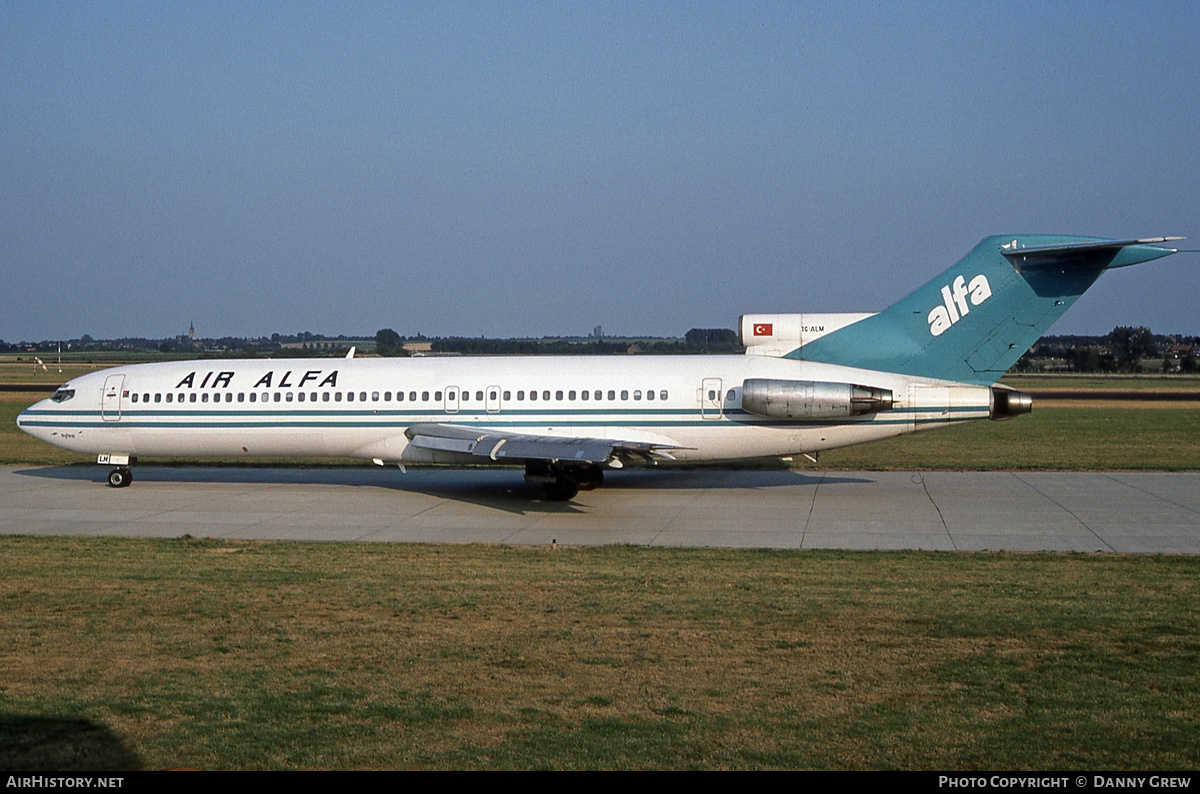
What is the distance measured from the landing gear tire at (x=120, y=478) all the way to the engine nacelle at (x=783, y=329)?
14424 millimetres

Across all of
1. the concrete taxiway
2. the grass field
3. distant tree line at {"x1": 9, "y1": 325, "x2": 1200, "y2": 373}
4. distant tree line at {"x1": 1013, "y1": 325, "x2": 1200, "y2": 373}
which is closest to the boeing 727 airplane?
the concrete taxiway

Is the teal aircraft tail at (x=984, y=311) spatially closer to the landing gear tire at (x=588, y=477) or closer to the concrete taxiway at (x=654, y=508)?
the concrete taxiway at (x=654, y=508)

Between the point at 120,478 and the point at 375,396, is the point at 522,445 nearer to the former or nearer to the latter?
the point at 375,396

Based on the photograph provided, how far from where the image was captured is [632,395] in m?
22.1

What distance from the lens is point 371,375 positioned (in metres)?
23.2

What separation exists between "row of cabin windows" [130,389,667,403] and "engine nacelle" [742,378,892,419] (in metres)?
2.17

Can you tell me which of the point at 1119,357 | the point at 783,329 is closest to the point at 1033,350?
the point at 1119,357

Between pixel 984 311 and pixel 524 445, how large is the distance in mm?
9261

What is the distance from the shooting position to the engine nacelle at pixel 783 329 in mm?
21906

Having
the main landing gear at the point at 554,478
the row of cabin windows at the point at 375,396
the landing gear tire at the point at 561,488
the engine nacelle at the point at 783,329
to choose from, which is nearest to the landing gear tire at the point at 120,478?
the row of cabin windows at the point at 375,396

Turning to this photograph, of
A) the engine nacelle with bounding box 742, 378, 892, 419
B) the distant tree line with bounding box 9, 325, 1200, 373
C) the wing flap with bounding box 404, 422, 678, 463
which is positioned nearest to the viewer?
the wing flap with bounding box 404, 422, 678, 463

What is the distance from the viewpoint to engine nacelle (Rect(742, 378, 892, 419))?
20594mm

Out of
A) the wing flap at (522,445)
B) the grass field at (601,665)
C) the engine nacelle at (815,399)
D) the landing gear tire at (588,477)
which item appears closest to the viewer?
the grass field at (601,665)

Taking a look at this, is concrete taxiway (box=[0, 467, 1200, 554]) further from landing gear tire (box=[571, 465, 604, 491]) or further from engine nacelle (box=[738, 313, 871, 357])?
engine nacelle (box=[738, 313, 871, 357])
